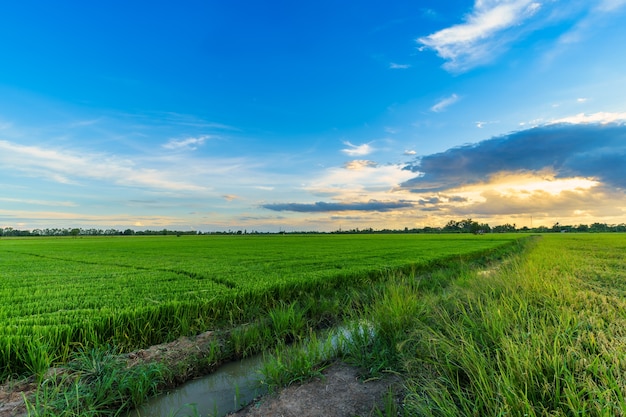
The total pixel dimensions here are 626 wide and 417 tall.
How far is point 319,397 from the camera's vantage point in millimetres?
3982

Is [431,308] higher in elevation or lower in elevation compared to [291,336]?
higher

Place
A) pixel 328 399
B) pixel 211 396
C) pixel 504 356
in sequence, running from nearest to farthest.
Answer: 1. pixel 504 356
2. pixel 328 399
3. pixel 211 396

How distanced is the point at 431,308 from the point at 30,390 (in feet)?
22.4

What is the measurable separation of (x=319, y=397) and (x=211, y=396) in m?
1.76

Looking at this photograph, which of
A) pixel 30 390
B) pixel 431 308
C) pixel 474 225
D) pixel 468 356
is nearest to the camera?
pixel 468 356

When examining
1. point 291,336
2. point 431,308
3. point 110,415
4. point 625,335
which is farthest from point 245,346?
point 625,335

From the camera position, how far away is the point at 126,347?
18.6ft

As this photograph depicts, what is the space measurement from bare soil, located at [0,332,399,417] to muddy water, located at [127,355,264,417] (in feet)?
1.63

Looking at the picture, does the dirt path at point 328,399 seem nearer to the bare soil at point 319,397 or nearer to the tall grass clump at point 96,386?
the bare soil at point 319,397

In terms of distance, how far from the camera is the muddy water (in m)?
4.18

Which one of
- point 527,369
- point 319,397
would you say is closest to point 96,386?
point 319,397

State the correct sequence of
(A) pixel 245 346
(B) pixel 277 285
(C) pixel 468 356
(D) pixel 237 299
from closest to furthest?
(C) pixel 468 356 < (A) pixel 245 346 < (D) pixel 237 299 < (B) pixel 277 285

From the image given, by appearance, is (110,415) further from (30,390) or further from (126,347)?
(126,347)

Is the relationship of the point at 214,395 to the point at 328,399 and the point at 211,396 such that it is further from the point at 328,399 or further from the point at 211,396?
the point at 328,399
